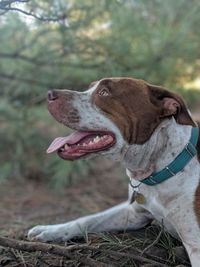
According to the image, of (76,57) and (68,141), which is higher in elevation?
(76,57)

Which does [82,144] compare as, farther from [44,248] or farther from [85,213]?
[85,213]

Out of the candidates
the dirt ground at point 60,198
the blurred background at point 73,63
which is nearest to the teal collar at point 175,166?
the dirt ground at point 60,198

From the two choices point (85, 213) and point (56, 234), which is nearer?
point (56, 234)

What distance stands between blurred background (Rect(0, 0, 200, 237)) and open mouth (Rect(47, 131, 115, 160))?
243cm

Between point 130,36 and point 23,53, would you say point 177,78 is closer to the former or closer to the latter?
point 130,36

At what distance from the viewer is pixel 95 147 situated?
321 centimetres

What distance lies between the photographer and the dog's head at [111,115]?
3240 millimetres

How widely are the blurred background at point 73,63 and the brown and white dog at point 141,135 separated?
2.32m

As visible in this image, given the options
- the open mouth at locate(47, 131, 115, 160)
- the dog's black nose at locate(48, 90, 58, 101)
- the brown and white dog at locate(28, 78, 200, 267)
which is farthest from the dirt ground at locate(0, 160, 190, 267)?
the dog's black nose at locate(48, 90, 58, 101)

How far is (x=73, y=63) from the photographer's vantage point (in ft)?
20.2

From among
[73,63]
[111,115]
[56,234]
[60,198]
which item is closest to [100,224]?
[56,234]

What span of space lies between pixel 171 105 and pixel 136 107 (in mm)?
194

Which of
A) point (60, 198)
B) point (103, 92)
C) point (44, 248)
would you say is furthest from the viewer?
point (60, 198)

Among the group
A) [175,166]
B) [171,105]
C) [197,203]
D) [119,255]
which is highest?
[171,105]
